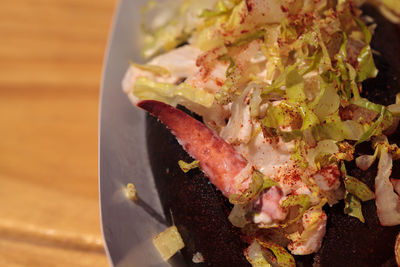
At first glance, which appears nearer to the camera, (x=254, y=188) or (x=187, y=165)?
(x=254, y=188)

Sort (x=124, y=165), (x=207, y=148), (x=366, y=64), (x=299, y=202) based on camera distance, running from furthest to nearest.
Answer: (x=124, y=165)
(x=366, y=64)
(x=207, y=148)
(x=299, y=202)

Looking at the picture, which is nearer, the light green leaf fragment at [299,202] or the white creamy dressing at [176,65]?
the light green leaf fragment at [299,202]

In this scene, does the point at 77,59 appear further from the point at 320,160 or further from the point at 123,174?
the point at 320,160

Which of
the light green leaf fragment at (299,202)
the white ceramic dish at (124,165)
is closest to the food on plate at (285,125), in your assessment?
the light green leaf fragment at (299,202)

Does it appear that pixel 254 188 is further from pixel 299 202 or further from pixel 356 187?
pixel 356 187

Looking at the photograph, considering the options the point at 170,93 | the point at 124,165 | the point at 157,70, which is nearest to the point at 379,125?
the point at 170,93

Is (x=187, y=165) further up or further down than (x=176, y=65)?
further down

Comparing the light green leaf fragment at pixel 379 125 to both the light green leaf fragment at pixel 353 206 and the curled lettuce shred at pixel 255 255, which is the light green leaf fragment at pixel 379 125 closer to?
the light green leaf fragment at pixel 353 206
